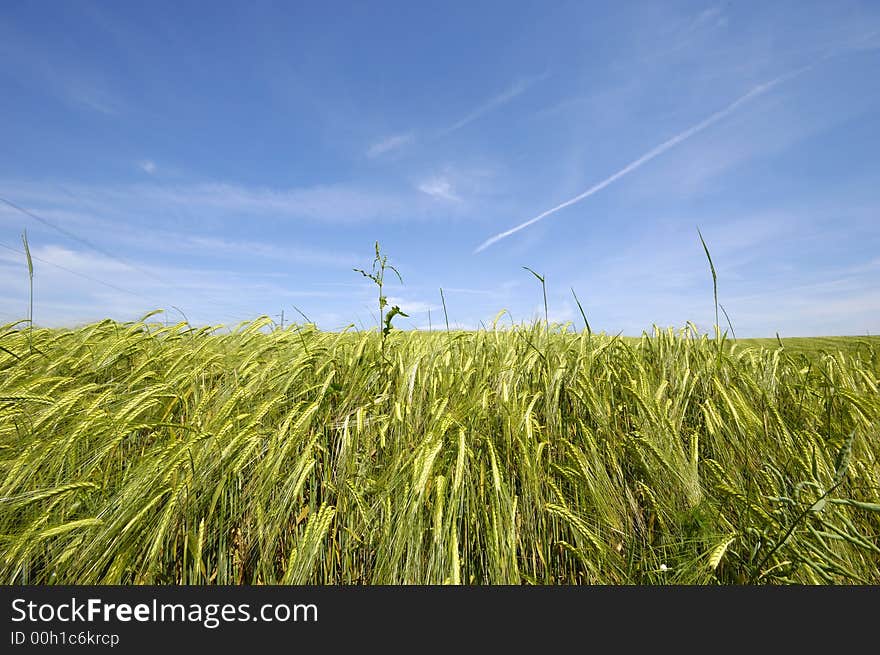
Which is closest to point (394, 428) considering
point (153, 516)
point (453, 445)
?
point (453, 445)

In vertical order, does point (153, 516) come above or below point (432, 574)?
above

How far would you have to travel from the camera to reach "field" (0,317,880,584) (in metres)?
1.51

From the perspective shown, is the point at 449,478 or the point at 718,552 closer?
the point at 718,552

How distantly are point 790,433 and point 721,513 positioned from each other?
26.0 inches

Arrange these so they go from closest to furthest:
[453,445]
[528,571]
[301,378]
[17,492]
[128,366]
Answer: [528,571] → [453,445] → [17,492] → [301,378] → [128,366]

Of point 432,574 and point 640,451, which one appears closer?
point 432,574

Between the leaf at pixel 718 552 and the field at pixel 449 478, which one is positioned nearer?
the leaf at pixel 718 552

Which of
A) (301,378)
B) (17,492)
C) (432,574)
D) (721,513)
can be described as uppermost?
(301,378)

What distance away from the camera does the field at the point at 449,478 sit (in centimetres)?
151

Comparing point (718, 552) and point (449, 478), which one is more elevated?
point (449, 478)

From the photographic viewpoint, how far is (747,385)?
231 cm

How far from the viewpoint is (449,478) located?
165 centimetres

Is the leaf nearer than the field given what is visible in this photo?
Yes

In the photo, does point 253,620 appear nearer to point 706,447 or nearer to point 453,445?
point 453,445
